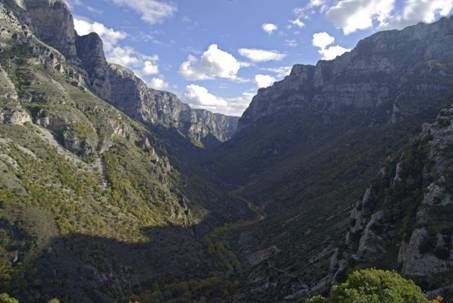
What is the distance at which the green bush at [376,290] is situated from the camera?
32.6 metres

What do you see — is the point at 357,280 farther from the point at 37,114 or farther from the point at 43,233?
the point at 37,114

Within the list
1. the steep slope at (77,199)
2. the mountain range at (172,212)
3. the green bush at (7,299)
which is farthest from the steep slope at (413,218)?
the steep slope at (77,199)

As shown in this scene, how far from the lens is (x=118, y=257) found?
4264 inches

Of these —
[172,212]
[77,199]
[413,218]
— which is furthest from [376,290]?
[172,212]

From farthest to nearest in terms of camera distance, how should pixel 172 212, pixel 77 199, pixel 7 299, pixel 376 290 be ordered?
1. pixel 172 212
2. pixel 77 199
3. pixel 7 299
4. pixel 376 290

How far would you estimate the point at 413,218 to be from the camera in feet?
186

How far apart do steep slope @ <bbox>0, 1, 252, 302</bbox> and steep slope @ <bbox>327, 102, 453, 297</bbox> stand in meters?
56.3

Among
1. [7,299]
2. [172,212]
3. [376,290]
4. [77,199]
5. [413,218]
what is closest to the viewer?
[376,290]

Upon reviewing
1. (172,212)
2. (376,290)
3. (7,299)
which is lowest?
(172,212)

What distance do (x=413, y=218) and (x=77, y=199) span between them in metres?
90.9

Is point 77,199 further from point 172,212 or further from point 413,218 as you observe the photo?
point 413,218

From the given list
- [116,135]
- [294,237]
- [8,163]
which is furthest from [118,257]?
[116,135]

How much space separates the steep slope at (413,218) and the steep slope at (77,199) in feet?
185

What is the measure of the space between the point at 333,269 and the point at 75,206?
2932 inches
